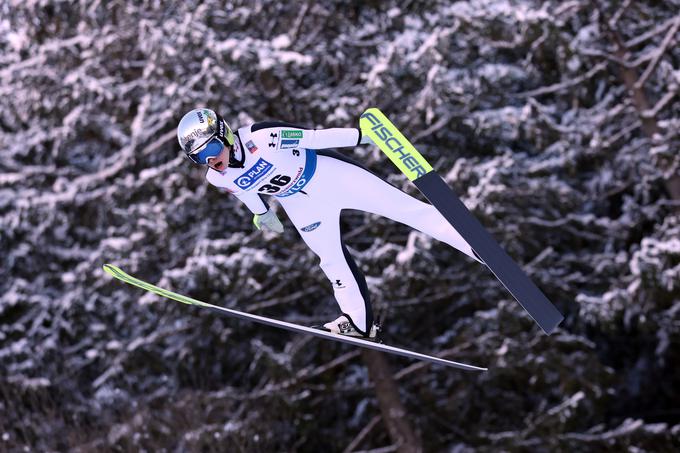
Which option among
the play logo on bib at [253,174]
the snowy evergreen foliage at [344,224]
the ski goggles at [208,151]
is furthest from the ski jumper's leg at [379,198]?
the snowy evergreen foliage at [344,224]

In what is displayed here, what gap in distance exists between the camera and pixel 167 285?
388 inches

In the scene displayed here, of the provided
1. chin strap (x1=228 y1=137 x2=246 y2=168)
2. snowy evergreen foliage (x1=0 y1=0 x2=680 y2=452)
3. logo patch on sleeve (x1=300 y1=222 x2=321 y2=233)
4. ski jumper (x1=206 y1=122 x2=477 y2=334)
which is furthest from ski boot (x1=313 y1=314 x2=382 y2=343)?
snowy evergreen foliage (x1=0 y1=0 x2=680 y2=452)

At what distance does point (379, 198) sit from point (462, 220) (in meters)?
0.48

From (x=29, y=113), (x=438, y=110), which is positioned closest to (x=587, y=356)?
(x=438, y=110)

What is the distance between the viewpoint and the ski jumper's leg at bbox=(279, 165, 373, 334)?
4.46 m

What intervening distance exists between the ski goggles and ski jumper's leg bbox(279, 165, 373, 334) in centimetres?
52

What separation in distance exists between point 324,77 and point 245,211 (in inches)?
80.7

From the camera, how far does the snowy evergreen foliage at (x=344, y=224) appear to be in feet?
32.8

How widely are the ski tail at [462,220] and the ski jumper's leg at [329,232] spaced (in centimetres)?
40

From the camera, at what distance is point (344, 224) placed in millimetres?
11406

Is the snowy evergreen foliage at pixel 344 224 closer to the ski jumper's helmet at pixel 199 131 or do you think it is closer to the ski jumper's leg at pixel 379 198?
the ski jumper's leg at pixel 379 198

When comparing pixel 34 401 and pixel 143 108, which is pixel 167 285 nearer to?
pixel 143 108

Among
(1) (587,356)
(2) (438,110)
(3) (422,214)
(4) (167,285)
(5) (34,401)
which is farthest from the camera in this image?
(5) (34,401)

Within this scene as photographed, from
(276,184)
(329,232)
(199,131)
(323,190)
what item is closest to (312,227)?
(329,232)
